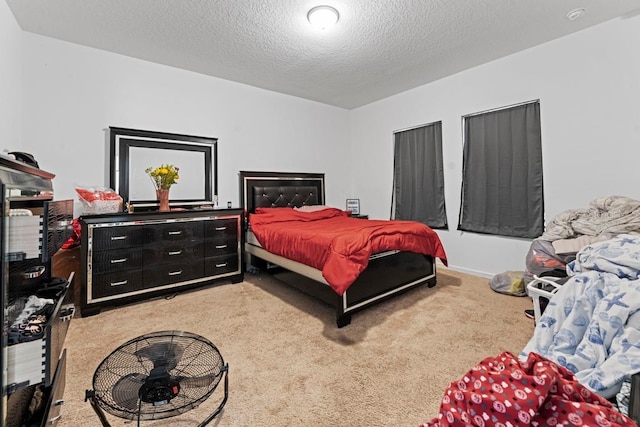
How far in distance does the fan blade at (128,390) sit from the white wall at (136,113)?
2712 mm

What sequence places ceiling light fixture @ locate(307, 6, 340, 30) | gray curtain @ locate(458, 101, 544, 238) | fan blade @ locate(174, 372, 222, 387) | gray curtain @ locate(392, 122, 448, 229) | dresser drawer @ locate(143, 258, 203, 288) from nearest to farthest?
fan blade @ locate(174, 372, 222, 387)
ceiling light fixture @ locate(307, 6, 340, 30)
dresser drawer @ locate(143, 258, 203, 288)
gray curtain @ locate(458, 101, 544, 238)
gray curtain @ locate(392, 122, 448, 229)

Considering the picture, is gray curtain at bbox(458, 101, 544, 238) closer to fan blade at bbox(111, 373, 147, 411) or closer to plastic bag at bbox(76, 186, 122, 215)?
fan blade at bbox(111, 373, 147, 411)

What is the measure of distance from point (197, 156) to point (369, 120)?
3.01m

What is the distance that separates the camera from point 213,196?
3.87 m

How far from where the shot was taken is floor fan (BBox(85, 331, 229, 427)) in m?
1.08

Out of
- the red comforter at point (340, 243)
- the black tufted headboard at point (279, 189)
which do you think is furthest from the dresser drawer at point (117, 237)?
the black tufted headboard at point (279, 189)

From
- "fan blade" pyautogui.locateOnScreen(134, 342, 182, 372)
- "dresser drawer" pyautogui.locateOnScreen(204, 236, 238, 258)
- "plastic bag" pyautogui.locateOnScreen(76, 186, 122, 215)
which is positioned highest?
"plastic bag" pyautogui.locateOnScreen(76, 186, 122, 215)

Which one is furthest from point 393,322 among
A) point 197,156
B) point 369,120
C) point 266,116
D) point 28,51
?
point 28,51

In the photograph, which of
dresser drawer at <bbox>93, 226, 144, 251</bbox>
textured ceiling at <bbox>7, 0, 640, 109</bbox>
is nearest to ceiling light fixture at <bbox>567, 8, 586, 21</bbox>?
textured ceiling at <bbox>7, 0, 640, 109</bbox>

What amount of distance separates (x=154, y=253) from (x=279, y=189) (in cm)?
200

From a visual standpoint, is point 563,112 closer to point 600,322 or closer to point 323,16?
point 323,16

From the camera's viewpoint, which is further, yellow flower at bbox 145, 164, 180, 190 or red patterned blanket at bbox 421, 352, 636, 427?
yellow flower at bbox 145, 164, 180, 190

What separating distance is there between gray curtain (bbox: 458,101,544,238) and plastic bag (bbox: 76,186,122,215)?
4.17m

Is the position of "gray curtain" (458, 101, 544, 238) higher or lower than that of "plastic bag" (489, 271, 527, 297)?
higher
